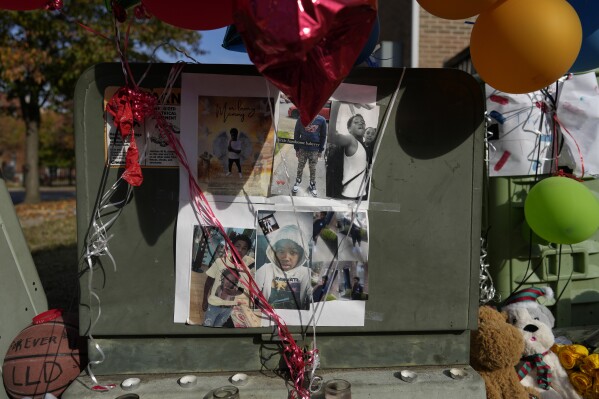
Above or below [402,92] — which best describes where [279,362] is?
below

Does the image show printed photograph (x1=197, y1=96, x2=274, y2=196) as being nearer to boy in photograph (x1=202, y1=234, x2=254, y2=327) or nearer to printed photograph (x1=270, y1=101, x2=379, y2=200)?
printed photograph (x1=270, y1=101, x2=379, y2=200)

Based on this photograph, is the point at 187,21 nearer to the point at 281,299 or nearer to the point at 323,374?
the point at 281,299

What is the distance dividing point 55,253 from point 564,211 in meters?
7.04

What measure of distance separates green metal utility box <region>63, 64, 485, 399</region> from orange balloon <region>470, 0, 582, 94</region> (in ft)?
0.53

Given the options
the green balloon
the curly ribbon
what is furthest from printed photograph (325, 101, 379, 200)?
the green balloon

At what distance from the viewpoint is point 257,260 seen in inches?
69.0

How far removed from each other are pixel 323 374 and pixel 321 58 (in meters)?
1.14

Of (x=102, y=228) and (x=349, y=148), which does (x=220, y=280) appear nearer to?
(x=102, y=228)

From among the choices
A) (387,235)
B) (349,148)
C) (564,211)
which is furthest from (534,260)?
(349,148)

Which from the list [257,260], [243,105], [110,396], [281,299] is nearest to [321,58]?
[243,105]

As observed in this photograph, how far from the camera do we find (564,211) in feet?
7.09

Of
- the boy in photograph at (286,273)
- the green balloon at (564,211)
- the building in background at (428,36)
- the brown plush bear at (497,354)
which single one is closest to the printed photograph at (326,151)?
the boy in photograph at (286,273)

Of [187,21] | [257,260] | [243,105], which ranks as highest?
[187,21]

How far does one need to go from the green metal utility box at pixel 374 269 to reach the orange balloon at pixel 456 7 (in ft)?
0.71
